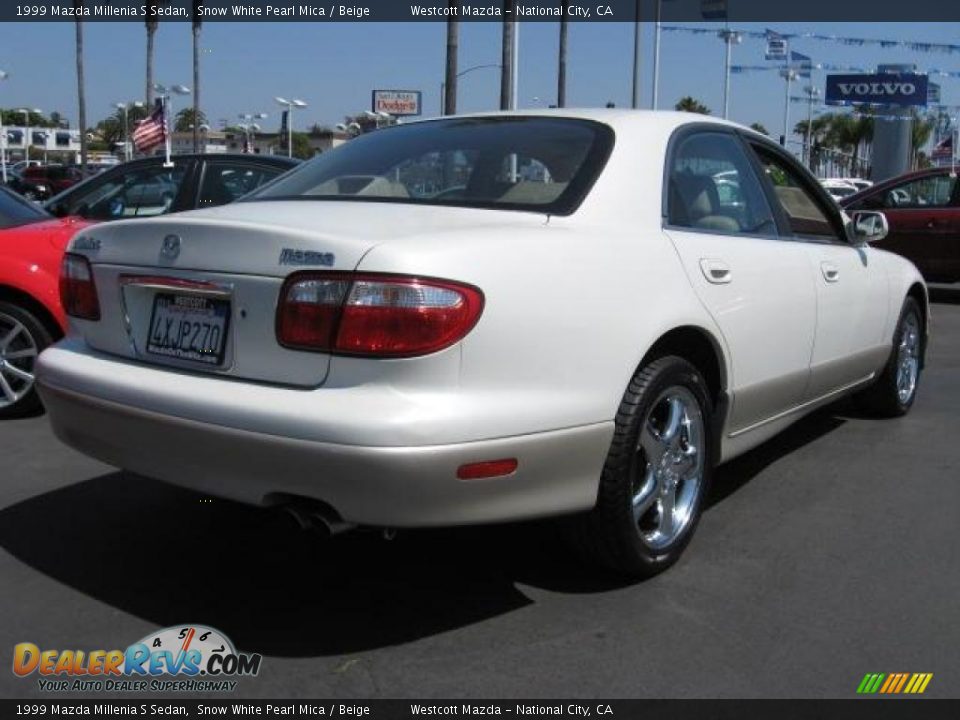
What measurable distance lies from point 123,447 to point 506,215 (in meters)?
1.37

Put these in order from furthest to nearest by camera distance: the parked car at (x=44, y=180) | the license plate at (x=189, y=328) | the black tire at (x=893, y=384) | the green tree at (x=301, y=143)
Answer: the green tree at (x=301, y=143), the parked car at (x=44, y=180), the black tire at (x=893, y=384), the license plate at (x=189, y=328)

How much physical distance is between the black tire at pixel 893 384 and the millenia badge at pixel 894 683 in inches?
120

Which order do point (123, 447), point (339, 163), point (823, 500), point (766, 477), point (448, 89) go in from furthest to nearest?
point (448, 89) → point (766, 477) → point (823, 500) → point (339, 163) → point (123, 447)

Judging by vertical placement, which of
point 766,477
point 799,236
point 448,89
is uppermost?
point 448,89

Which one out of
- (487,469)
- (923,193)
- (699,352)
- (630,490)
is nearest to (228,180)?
(699,352)

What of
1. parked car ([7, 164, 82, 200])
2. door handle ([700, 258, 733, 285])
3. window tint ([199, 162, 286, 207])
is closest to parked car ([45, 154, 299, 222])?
window tint ([199, 162, 286, 207])

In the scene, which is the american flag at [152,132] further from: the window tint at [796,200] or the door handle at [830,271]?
the door handle at [830,271]

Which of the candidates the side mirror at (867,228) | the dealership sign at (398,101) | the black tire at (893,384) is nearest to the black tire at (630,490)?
the side mirror at (867,228)

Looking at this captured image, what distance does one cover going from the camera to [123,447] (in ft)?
10.1

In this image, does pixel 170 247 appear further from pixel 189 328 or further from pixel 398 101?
pixel 398 101

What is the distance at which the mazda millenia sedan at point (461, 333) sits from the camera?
2670 mm

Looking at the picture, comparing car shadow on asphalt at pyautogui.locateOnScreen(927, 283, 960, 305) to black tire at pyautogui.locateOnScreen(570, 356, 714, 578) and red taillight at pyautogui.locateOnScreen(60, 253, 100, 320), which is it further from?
red taillight at pyautogui.locateOnScreen(60, 253, 100, 320)
